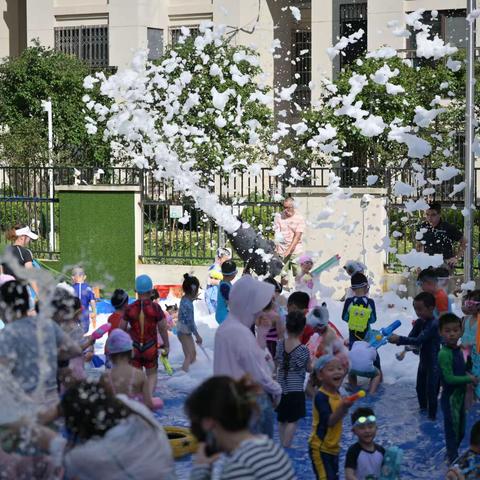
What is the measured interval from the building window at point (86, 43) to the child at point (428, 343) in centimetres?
2582

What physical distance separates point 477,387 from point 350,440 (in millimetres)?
1155

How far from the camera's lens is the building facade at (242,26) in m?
30.3

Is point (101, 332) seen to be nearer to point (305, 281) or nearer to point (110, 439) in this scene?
point (305, 281)

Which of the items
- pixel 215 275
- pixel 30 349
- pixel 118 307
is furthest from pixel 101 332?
pixel 215 275

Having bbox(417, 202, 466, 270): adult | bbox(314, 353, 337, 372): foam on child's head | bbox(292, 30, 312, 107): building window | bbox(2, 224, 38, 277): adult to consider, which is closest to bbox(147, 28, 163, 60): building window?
bbox(292, 30, 312, 107): building window

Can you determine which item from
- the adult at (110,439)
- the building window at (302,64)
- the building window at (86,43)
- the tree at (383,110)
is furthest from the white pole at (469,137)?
the building window at (86,43)

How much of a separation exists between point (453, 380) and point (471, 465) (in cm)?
162

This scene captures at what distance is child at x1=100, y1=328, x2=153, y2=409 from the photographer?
23.5 feet

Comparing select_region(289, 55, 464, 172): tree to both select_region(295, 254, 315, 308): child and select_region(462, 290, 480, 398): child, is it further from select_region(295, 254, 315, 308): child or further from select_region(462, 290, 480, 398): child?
select_region(462, 290, 480, 398): child

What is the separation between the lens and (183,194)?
62.0 feet

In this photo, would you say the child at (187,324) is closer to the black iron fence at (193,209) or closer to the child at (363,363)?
the child at (363,363)

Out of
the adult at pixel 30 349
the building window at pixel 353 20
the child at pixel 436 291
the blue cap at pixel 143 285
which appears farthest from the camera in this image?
the building window at pixel 353 20

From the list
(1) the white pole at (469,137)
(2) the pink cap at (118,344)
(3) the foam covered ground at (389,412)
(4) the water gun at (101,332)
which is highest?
(1) the white pole at (469,137)

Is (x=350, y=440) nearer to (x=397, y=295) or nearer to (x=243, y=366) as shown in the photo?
(x=243, y=366)
